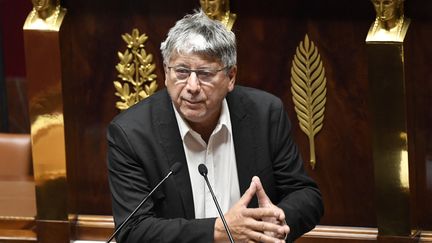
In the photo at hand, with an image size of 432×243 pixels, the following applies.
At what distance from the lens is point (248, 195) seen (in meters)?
3.64

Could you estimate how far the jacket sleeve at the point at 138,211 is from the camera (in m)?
3.68

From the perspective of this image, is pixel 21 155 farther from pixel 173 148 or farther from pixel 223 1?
pixel 173 148

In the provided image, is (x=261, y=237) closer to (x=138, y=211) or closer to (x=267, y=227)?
(x=267, y=227)

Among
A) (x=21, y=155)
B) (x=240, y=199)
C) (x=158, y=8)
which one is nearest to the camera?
(x=240, y=199)

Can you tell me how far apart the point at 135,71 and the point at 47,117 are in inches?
15.3

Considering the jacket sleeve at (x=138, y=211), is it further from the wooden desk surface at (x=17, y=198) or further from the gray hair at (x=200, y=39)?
the wooden desk surface at (x=17, y=198)

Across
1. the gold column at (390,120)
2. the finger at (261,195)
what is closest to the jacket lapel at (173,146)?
the finger at (261,195)

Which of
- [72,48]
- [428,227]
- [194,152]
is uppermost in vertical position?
[72,48]

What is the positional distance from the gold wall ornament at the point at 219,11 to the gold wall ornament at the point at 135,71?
312mm

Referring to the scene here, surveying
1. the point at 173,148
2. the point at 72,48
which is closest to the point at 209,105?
the point at 173,148

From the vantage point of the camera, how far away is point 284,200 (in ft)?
12.7

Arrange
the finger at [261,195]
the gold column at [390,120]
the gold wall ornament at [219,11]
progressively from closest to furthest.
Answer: the finger at [261,195] → the gold column at [390,120] → the gold wall ornament at [219,11]

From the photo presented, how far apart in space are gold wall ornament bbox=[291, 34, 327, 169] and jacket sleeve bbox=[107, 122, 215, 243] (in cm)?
106

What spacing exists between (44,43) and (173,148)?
1155mm
